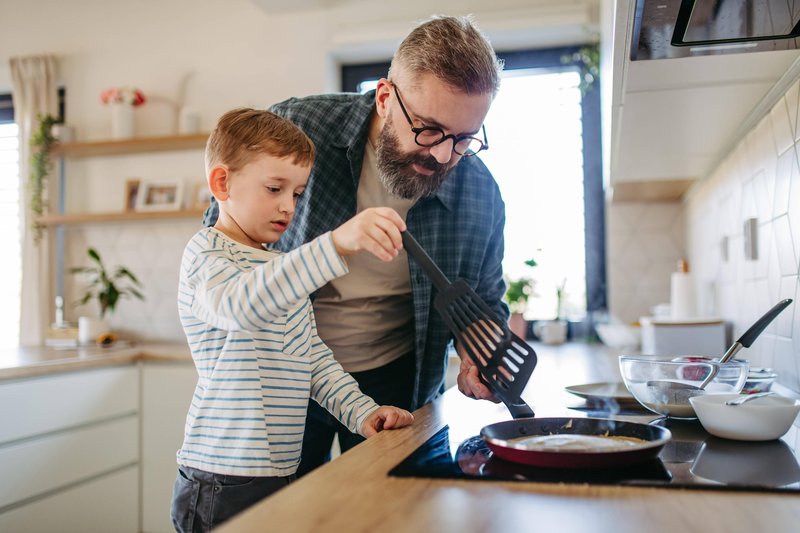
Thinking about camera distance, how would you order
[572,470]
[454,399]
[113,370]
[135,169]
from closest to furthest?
[572,470], [454,399], [113,370], [135,169]

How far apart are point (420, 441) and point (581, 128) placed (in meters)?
2.58

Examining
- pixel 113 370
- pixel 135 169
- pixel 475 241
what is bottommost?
pixel 113 370

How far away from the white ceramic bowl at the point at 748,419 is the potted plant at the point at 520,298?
211 centimetres

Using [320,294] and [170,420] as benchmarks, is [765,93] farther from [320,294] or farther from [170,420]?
[170,420]

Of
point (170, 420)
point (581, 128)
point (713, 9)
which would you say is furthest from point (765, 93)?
point (170, 420)

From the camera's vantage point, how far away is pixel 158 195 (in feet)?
11.2

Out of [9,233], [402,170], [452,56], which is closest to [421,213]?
[402,170]

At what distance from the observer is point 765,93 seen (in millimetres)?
1344

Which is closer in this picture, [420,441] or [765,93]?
[420,441]

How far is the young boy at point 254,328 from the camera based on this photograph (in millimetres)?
899

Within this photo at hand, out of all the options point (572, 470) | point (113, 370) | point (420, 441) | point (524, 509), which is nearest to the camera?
point (524, 509)

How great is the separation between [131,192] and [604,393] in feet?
9.20

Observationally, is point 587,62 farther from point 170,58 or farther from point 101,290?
point 101,290

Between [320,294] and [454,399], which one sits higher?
[320,294]
